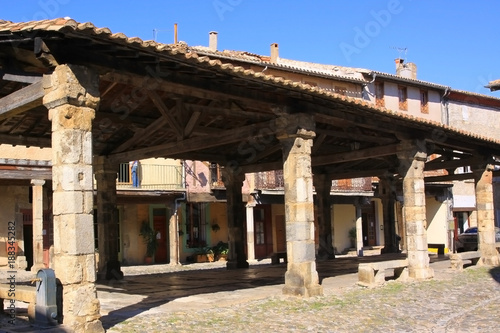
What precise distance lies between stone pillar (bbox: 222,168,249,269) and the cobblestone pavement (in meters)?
2.43

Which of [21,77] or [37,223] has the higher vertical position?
[21,77]

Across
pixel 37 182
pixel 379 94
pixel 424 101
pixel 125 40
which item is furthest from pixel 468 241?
pixel 125 40

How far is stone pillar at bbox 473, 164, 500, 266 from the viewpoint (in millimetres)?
15125

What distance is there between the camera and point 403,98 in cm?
3028

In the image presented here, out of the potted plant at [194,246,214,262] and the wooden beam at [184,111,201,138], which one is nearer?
the wooden beam at [184,111,201,138]

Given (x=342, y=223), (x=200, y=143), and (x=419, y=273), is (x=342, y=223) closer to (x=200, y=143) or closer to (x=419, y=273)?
(x=419, y=273)

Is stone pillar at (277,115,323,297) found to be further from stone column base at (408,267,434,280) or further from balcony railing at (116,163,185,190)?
balcony railing at (116,163,185,190)

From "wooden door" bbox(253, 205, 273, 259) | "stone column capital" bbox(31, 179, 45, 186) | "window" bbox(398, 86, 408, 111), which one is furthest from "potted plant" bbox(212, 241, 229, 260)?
"window" bbox(398, 86, 408, 111)

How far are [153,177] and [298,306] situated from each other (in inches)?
595

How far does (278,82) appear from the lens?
870 cm

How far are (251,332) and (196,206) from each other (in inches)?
719

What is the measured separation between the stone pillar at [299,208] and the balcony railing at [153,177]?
13.4m

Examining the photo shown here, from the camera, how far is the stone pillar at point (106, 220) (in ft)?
42.7

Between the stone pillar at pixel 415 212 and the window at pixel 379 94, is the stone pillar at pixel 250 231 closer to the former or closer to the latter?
the window at pixel 379 94
